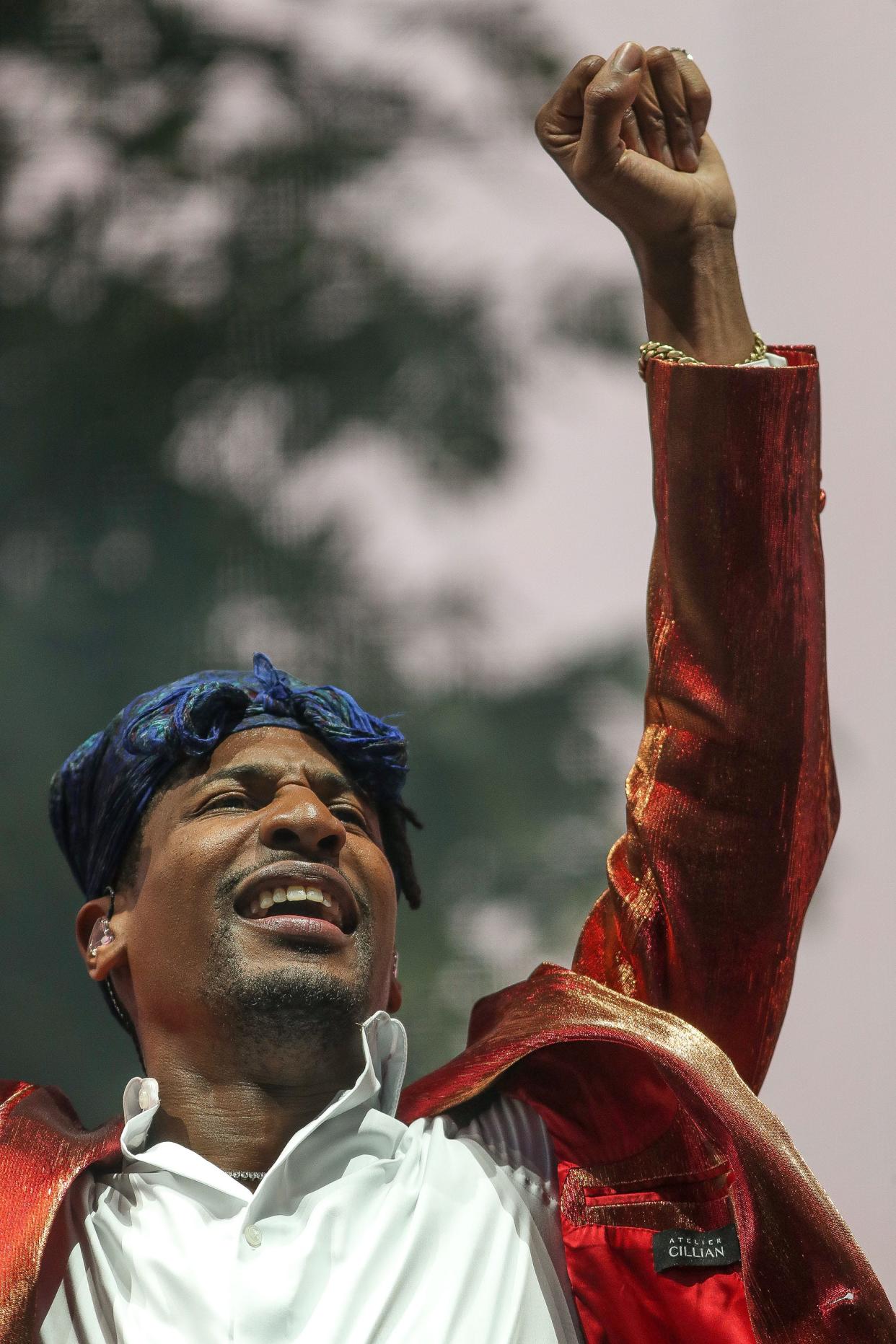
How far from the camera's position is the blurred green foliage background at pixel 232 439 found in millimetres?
2744

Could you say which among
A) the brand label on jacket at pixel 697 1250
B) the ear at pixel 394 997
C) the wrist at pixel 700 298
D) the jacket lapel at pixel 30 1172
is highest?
the wrist at pixel 700 298

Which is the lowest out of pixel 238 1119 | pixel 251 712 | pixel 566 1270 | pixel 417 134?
pixel 566 1270

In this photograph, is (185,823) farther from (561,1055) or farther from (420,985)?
(420,985)

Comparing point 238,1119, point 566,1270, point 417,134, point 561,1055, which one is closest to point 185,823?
point 238,1119

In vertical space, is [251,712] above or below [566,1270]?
above

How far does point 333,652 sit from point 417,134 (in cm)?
92

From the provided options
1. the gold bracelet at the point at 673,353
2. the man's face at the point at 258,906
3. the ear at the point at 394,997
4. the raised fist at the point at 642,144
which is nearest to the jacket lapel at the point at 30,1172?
the man's face at the point at 258,906

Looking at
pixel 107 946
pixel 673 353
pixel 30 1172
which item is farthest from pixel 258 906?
pixel 673 353

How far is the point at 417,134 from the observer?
286 cm

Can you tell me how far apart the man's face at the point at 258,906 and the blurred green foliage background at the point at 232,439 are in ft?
2.38

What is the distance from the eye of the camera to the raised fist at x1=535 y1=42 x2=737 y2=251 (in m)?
1.73

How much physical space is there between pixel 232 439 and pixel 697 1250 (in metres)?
1.66

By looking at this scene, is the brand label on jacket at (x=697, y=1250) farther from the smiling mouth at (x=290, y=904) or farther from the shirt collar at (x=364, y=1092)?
the smiling mouth at (x=290, y=904)

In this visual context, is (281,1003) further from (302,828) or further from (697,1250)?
(697,1250)
